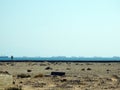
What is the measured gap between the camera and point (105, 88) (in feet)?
98.3

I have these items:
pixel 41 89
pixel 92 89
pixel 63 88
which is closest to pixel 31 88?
pixel 41 89

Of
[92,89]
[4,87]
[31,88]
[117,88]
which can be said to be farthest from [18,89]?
[117,88]

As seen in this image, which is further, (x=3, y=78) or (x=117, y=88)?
(x=117, y=88)

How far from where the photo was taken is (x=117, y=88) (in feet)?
98.1

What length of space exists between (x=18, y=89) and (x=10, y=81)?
1.99 metres

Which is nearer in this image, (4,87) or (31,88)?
(4,87)

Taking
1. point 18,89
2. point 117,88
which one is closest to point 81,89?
point 117,88

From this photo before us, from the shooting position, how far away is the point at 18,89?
86.8 ft

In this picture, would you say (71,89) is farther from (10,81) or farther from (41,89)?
(10,81)

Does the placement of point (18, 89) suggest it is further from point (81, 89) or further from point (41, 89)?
point (81, 89)

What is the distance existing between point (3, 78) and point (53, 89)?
17.3 ft

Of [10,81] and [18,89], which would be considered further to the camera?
[10,81]

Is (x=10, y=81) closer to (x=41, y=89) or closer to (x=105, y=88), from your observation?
(x=41, y=89)

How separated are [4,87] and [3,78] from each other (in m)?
0.72
